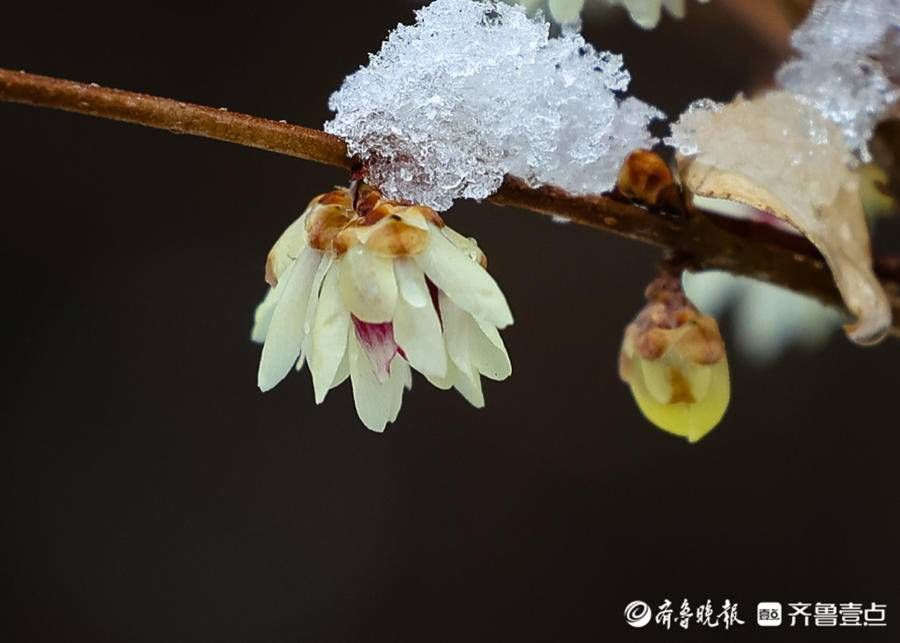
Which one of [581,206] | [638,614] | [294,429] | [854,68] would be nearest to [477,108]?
[581,206]

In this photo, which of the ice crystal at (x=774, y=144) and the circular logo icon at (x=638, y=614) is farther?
the circular logo icon at (x=638, y=614)

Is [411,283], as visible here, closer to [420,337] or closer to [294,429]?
[420,337]

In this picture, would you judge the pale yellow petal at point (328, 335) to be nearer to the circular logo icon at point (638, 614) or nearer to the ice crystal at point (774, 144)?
the ice crystal at point (774, 144)

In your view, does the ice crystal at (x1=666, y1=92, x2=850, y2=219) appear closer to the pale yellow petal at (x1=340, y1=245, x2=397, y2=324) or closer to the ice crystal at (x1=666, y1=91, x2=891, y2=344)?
the ice crystal at (x1=666, y1=91, x2=891, y2=344)

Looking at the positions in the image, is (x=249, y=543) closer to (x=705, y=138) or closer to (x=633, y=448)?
(x=633, y=448)

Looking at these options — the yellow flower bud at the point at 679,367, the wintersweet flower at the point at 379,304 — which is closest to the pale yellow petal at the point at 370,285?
the wintersweet flower at the point at 379,304

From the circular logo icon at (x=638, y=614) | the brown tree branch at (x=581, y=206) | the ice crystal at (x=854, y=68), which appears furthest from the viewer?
the circular logo icon at (x=638, y=614)
